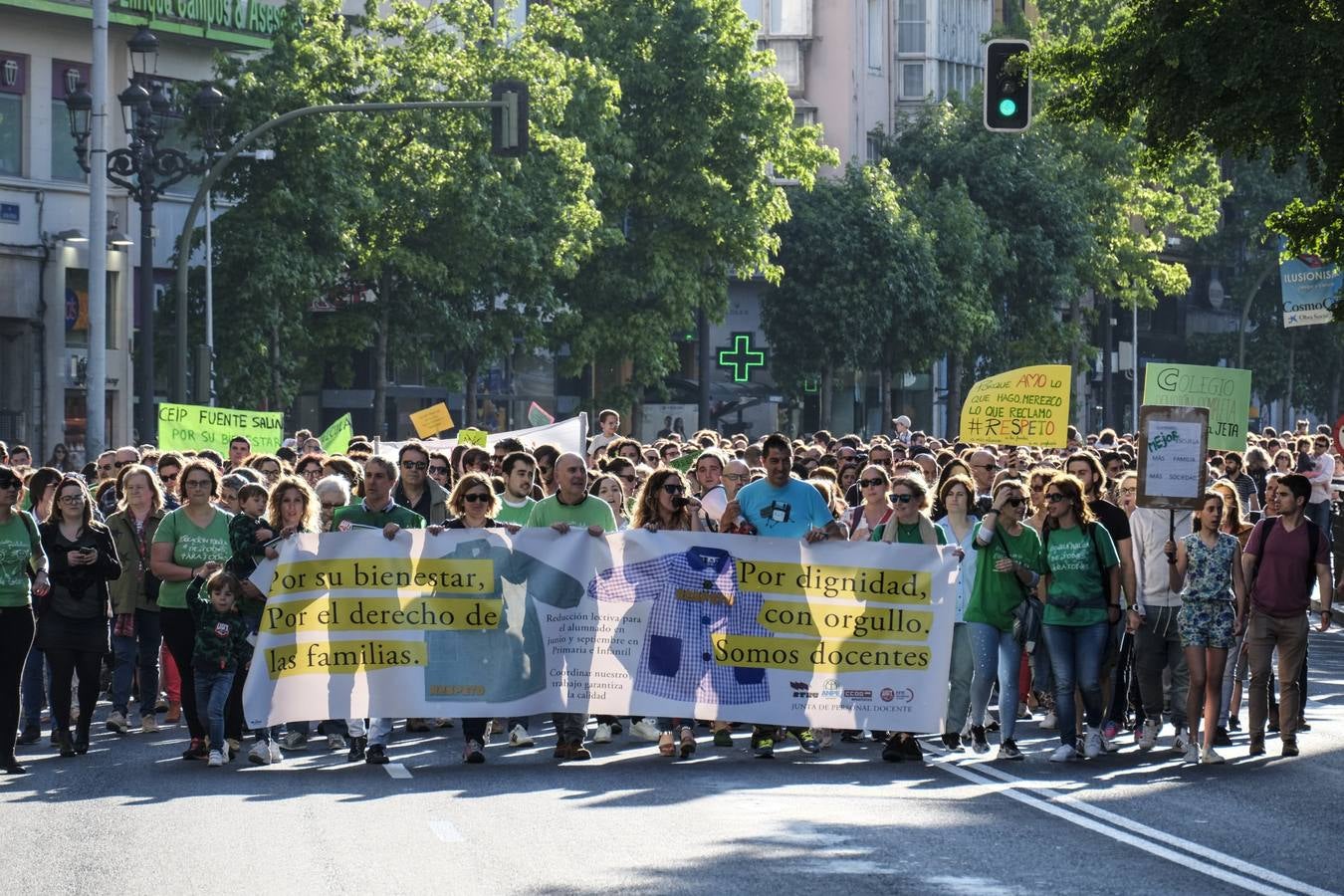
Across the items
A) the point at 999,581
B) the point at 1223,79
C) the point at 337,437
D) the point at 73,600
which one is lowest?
the point at 73,600

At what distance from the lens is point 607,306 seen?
50531mm

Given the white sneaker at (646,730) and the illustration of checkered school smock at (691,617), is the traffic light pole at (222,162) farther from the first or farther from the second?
the illustration of checkered school smock at (691,617)

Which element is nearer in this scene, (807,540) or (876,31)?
(807,540)

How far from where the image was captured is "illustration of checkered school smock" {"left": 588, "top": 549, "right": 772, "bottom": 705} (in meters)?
15.0

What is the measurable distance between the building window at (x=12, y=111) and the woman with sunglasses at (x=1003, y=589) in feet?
102

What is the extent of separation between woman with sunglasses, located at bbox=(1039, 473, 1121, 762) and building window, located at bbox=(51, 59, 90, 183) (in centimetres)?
3157

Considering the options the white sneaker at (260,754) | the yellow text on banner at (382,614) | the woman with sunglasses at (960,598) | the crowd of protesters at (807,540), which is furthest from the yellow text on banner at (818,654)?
the white sneaker at (260,754)

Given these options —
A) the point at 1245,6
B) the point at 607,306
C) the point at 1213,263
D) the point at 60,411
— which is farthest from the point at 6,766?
the point at 1213,263

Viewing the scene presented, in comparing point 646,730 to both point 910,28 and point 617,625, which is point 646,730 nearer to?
point 617,625

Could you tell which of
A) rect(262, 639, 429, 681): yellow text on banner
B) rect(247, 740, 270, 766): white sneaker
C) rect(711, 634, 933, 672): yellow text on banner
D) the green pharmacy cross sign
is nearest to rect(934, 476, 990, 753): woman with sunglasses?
rect(711, 634, 933, 672): yellow text on banner

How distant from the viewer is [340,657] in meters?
14.8

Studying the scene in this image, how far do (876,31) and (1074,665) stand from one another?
221ft

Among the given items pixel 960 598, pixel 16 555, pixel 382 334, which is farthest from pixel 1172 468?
pixel 382 334

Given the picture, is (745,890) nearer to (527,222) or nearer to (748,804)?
(748,804)
